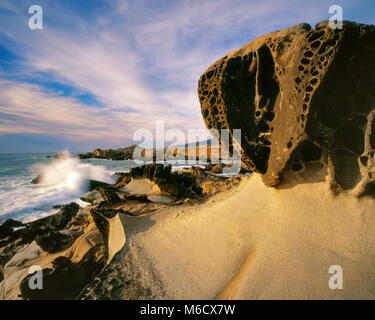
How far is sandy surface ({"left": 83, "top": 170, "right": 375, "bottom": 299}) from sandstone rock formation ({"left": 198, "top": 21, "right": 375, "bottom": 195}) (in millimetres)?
323

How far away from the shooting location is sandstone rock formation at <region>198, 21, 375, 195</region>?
6.17 ft

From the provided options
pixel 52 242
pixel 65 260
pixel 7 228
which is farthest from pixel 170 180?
pixel 7 228

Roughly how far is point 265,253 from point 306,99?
1.75 m

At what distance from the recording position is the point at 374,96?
6.40 ft

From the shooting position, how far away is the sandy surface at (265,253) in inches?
70.6

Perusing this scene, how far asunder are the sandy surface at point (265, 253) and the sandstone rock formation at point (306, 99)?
1.06ft

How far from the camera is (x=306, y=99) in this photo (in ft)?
6.45

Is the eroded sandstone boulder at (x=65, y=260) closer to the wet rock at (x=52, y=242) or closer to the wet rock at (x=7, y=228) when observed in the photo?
the wet rock at (x=52, y=242)

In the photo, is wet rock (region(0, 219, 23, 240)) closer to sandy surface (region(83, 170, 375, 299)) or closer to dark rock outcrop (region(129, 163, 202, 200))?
dark rock outcrop (region(129, 163, 202, 200))

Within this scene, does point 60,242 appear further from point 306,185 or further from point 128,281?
point 306,185

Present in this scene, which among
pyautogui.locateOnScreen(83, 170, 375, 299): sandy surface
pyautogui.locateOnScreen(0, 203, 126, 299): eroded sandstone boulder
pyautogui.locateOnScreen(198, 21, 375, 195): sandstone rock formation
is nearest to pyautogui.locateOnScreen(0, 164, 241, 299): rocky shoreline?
pyautogui.locateOnScreen(0, 203, 126, 299): eroded sandstone boulder

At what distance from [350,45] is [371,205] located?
1.67m

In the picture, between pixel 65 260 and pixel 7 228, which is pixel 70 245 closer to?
pixel 65 260
